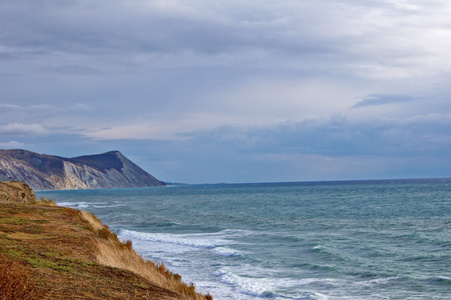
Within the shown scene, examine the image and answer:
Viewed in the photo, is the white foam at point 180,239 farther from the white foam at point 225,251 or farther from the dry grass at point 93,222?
the dry grass at point 93,222

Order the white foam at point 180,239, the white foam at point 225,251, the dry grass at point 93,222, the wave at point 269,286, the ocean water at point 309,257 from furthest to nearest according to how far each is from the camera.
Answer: the white foam at point 180,239 < the white foam at point 225,251 < the dry grass at point 93,222 < the ocean water at point 309,257 < the wave at point 269,286

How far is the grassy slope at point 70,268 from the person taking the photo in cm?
806

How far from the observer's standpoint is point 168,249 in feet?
85.7

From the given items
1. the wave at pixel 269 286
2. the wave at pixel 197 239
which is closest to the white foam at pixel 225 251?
the wave at pixel 197 239

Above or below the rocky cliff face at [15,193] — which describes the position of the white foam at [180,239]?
below

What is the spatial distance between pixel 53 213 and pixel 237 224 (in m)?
20.1

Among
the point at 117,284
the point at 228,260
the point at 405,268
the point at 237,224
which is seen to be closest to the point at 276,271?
the point at 228,260

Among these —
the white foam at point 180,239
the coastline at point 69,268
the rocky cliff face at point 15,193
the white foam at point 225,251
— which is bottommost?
the white foam at point 180,239

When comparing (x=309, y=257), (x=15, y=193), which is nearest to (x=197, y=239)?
(x=309, y=257)

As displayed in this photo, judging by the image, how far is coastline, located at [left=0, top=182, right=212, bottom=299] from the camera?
789cm

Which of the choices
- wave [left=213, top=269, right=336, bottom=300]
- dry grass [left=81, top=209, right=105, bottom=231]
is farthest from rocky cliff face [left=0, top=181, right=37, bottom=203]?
wave [left=213, top=269, right=336, bottom=300]

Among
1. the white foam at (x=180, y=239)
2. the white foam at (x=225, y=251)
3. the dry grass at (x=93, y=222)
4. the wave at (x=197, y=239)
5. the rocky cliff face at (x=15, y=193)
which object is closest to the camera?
the dry grass at (x=93, y=222)

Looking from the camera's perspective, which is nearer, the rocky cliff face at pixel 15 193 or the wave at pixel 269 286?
the wave at pixel 269 286

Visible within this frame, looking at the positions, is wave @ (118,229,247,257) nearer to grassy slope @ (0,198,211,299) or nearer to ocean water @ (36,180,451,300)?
ocean water @ (36,180,451,300)
